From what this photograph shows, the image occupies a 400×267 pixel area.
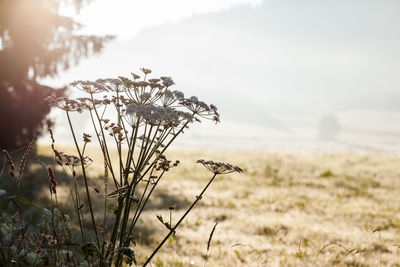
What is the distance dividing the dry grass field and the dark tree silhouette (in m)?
4.46

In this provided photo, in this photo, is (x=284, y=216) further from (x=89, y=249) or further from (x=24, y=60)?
(x=24, y=60)

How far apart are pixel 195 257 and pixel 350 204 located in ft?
19.6

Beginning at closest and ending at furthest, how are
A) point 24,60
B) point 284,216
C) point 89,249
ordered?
point 89,249, point 284,216, point 24,60

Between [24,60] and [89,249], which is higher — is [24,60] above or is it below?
above

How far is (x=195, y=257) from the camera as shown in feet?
15.1

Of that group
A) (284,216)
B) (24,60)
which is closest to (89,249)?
(284,216)

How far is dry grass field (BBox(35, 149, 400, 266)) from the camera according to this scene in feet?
15.0

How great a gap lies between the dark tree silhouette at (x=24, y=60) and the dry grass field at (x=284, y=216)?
4.46 metres

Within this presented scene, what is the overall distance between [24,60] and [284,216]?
1258cm

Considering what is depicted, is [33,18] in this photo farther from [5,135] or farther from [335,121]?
[335,121]

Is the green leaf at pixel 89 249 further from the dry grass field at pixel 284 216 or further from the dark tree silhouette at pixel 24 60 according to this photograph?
the dark tree silhouette at pixel 24 60

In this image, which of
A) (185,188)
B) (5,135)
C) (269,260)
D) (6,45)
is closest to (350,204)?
(185,188)

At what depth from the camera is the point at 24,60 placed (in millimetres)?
14508

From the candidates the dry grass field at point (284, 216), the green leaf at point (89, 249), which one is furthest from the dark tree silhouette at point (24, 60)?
the green leaf at point (89, 249)
